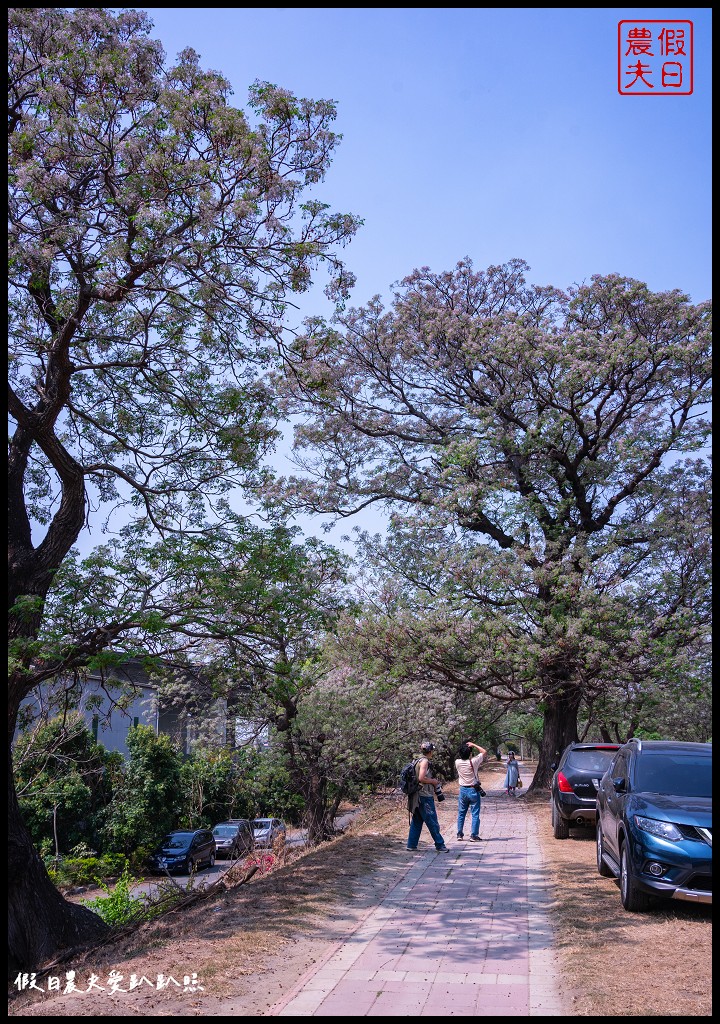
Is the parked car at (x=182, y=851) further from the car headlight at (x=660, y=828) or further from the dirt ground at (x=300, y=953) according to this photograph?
the car headlight at (x=660, y=828)

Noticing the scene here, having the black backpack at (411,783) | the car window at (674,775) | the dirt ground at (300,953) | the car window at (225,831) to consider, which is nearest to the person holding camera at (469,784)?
the black backpack at (411,783)

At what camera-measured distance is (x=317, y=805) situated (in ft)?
52.5

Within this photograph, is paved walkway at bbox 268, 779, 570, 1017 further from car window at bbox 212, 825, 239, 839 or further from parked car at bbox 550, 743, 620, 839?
car window at bbox 212, 825, 239, 839

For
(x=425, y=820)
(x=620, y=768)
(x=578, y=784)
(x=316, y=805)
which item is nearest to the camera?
(x=620, y=768)

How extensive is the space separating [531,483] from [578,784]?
10035 mm

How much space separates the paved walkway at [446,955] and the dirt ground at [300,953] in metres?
0.19

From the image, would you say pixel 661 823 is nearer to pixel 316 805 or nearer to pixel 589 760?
pixel 589 760

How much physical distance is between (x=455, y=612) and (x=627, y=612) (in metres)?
4.07

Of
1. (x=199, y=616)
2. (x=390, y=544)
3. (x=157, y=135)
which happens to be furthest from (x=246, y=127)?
(x=390, y=544)

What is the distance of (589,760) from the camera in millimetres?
13188

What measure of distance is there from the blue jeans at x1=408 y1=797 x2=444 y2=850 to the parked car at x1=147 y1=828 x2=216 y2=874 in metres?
13.8

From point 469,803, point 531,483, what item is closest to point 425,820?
point 469,803

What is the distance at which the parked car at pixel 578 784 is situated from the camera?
12.8m

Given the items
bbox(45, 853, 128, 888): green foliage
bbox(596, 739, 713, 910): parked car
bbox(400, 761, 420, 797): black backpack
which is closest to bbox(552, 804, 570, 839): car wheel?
bbox(400, 761, 420, 797): black backpack
